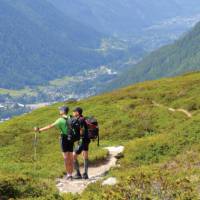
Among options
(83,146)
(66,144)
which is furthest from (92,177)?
(66,144)

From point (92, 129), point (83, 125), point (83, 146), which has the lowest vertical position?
point (83, 146)

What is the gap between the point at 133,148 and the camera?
108ft

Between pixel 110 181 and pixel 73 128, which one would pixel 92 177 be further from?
pixel 110 181

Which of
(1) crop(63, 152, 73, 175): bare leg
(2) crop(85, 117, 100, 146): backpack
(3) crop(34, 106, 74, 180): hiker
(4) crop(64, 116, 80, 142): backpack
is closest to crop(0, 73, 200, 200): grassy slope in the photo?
(1) crop(63, 152, 73, 175): bare leg

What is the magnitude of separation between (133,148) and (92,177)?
20.1 feet

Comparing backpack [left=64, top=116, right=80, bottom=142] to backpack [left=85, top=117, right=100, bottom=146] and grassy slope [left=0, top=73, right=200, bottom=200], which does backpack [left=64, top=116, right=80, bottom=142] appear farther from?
grassy slope [left=0, top=73, right=200, bottom=200]

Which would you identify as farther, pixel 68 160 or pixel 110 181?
pixel 68 160

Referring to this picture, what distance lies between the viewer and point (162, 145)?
32.2 meters

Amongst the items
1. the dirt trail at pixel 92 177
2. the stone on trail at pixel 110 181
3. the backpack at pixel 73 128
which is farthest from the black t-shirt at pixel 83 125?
the stone on trail at pixel 110 181

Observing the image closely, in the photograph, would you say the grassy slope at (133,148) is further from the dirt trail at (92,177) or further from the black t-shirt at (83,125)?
the black t-shirt at (83,125)

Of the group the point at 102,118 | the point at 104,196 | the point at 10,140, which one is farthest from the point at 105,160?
the point at 104,196

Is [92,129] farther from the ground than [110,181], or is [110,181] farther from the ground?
[92,129]

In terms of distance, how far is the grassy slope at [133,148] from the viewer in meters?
14.5

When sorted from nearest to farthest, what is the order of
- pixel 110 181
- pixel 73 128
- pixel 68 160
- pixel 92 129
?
pixel 110 181
pixel 73 128
pixel 68 160
pixel 92 129
